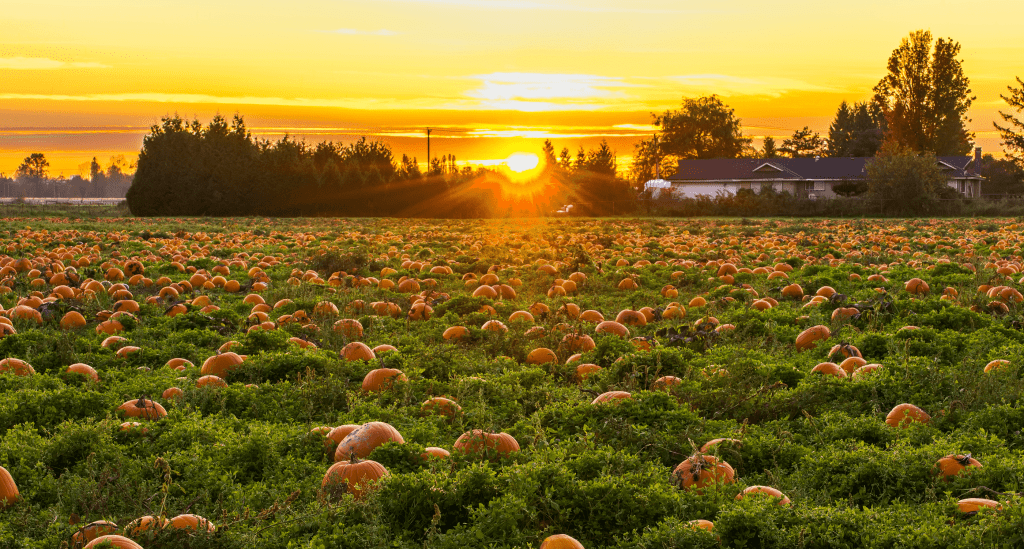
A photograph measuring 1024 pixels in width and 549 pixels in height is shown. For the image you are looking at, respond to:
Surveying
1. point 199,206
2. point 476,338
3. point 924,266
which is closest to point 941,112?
point 199,206

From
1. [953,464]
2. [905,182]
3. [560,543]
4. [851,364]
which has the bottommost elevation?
[560,543]

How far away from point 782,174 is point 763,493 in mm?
84293

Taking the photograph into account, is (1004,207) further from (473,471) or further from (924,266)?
(473,471)

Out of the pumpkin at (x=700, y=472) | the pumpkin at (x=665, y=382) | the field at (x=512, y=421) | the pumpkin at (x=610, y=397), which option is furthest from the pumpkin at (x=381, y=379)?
the pumpkin at (x=700, y=472)

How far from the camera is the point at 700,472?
150 inches

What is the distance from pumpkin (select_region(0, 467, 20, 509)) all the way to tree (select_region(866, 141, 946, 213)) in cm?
5157

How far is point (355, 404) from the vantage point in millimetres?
5039

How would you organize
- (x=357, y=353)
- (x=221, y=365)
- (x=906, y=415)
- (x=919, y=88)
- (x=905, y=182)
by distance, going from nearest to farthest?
(x=906, y=415) < (x=221, y=365) < (x=357, y=353) < (x=905, y=182) < (x=919, y=88)

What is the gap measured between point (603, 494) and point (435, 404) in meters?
1.78

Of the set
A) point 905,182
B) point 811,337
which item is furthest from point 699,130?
point 811,337

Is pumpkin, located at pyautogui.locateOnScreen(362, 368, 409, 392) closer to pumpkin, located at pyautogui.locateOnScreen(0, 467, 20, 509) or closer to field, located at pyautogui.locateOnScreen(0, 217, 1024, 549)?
field, located at pyautogui.locateOnScreen(0, 217, 1024, 549)

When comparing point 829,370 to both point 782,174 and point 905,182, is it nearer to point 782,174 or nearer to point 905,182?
point 905,182

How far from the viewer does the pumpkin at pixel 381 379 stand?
5527 mm

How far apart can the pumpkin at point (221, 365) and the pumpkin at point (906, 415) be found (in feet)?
15.0
